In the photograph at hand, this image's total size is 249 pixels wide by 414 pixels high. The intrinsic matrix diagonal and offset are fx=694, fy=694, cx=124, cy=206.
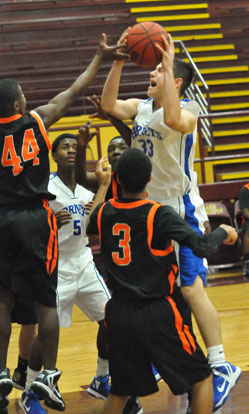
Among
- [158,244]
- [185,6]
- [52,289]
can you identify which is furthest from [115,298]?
[185,6]

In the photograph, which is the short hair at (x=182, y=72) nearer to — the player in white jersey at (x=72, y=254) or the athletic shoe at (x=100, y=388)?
the player in white jersey at (x=72, y=254)

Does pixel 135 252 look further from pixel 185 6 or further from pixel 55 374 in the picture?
pixel 185 6

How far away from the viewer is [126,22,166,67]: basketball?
13.2 ft

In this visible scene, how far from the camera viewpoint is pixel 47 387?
12.5ft

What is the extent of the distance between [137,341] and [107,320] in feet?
0.69

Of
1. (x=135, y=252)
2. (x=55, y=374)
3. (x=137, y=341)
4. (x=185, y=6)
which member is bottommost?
(x=55, y=374)

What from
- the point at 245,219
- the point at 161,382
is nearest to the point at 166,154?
the point at 161,382

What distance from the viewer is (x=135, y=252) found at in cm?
341

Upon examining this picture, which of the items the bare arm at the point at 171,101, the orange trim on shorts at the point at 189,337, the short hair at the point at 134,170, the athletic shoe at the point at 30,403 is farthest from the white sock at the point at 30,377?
the bare arm at the point at 171,101

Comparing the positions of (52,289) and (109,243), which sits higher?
(109,243)

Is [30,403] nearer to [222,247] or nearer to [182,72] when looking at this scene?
[182,72]

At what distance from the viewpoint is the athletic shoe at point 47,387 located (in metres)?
3.81

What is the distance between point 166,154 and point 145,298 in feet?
3.51

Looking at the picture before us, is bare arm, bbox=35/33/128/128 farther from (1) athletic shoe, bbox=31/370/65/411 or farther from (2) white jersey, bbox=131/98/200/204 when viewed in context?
(1) athletic shoe, bbox=31/370/65/411
